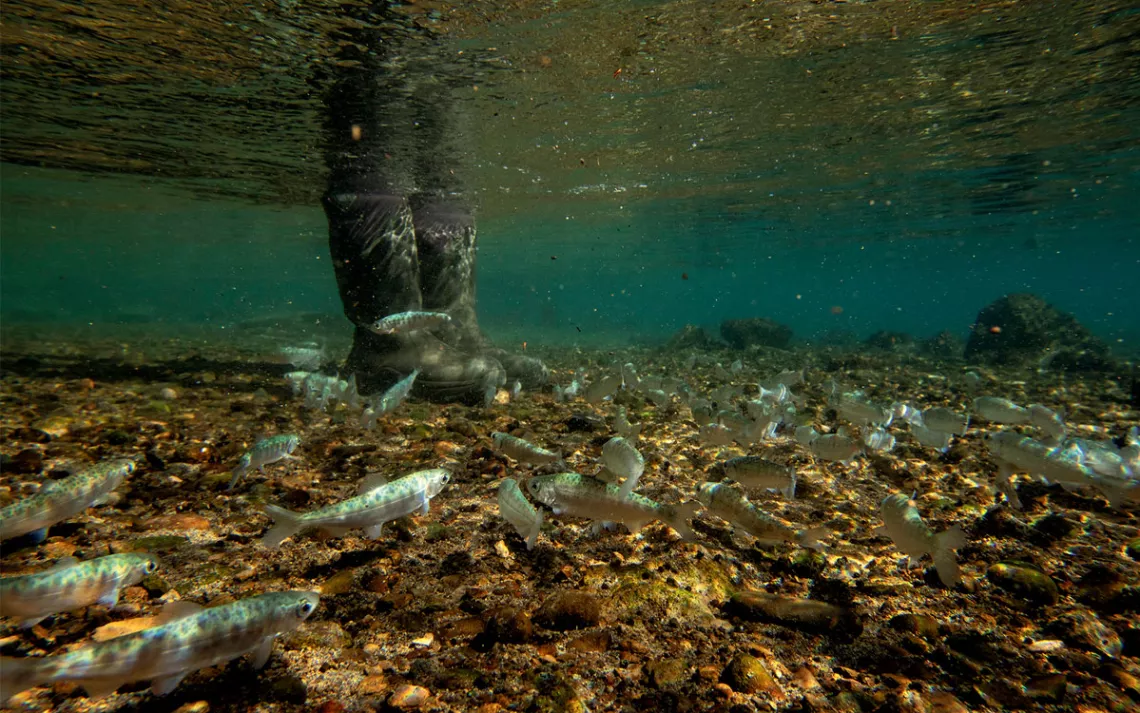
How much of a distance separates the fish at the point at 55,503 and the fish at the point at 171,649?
2.08m

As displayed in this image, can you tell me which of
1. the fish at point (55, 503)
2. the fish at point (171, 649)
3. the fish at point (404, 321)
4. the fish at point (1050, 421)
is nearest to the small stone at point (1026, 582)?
the fish at point (1050, 421)

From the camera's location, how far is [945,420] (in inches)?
259

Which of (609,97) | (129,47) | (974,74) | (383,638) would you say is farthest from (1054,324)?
(129,47)

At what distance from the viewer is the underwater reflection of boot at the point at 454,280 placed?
41.6 feet

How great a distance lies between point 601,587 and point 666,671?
957 millimetres

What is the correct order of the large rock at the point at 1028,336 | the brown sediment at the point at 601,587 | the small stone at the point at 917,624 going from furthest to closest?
the large rock at the point at 1028,336 < the small stone at the point at 917,624 < the brown sediment at the point at 601,587

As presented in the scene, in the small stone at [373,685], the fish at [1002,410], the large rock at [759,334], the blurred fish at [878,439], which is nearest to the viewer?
the small stone at [373,685]

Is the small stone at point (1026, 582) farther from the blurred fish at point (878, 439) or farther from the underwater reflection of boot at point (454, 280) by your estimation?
the underwater reflection of boot at point (454, 280)

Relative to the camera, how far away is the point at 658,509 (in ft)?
11.7

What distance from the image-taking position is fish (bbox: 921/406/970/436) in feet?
21.4

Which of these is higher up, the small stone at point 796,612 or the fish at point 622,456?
the fish at point 622,456

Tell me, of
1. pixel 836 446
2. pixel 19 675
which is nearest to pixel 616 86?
pixel 836 446

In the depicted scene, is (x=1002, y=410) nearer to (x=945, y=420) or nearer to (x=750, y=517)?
(x=945, y=420)

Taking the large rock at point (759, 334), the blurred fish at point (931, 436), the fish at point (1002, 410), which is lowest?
the large rock at point (759, 334)
